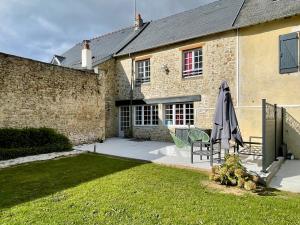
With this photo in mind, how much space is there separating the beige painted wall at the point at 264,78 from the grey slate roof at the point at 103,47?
8.99 m

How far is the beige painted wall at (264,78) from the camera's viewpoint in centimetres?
1005

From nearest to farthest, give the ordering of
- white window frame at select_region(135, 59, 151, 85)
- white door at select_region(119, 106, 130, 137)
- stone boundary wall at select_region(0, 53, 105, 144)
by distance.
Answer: stone boundary wall at select_region(0, 53, 105, 144), white window frame at select_region(135, 59, 151, 85), white door at select_region(119, 106, 130, 137)

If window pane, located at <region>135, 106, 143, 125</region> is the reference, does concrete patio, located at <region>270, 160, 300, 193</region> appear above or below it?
below

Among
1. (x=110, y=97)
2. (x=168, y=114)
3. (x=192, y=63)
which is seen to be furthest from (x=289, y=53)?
(x=110, y=97)

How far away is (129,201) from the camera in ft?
15.1

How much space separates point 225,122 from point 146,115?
867cm

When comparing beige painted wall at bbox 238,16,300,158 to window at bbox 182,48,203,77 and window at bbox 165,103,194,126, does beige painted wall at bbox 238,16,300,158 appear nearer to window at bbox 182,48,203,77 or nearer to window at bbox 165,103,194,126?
window at bbox 182,48,203,77

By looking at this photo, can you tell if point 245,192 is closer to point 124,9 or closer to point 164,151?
point 164,151

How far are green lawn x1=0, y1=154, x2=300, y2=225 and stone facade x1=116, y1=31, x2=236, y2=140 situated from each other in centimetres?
647

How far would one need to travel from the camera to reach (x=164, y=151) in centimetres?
1036

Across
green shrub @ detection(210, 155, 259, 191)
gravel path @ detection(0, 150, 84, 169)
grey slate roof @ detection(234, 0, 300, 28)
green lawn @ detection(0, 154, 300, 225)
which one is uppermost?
grey slate roof @ detection(234, 0, 300, 28)

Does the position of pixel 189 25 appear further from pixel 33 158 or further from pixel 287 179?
pixel 33 158

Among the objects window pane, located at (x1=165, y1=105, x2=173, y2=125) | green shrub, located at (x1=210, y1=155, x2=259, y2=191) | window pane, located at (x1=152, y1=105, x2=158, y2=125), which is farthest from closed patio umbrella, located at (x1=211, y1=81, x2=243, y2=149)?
window pane, located at (x1=152, y1=105, x2=158, y2=125)

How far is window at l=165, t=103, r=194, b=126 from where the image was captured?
44.3 feet
